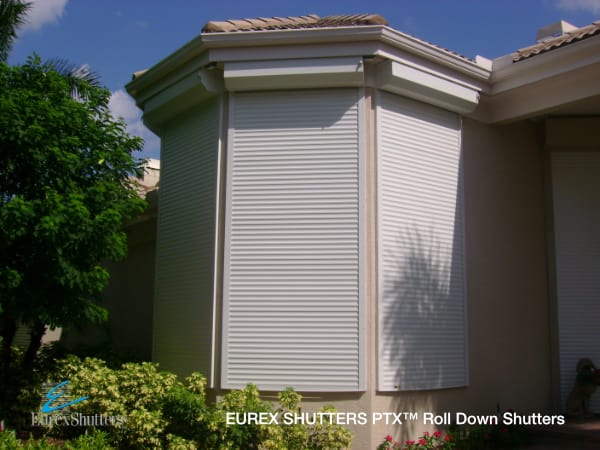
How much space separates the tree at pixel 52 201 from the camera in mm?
8688

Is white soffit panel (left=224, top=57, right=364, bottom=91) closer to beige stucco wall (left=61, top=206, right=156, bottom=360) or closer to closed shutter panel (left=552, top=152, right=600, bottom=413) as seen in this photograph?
closed shutter panel (left=552, top=152, right=600, bottom=413)

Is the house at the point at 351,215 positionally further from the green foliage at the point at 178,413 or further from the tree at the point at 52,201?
the tree at the point at 52,201

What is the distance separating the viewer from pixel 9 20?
46.7ft

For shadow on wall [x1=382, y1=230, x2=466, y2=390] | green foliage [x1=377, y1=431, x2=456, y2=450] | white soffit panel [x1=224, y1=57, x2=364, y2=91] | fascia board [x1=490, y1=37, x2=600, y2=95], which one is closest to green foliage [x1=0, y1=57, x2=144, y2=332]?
white soffit panel [x1=224, y1=57, x2=364, y2=91]

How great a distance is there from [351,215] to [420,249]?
1298 mm

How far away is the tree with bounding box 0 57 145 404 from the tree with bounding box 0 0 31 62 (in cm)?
530

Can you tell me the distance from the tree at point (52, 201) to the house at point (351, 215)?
4.63ft

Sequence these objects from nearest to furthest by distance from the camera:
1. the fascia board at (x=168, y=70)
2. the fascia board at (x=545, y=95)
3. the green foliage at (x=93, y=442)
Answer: the green foliage at (x=93, y=442) → the fascia board at (x=168, y=70) → the fascia board at (x=545, y=95)

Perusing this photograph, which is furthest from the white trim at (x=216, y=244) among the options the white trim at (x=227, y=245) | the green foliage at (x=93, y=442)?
the green foliage at (x=93, y=442)

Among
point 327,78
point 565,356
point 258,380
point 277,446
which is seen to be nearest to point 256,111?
point 327,78

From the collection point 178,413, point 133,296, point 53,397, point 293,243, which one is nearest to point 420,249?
point 293,243

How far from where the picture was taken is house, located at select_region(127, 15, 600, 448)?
916 cm

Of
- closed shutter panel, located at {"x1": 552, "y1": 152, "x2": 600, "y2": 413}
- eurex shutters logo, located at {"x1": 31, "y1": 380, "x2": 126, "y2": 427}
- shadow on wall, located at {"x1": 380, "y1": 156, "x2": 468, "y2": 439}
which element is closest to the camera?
eurex shutters logo, located at {"x1": 31, "y1": 380, "x2": 126, "y2": 427}

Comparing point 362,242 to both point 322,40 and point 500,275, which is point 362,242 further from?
point 500,275
